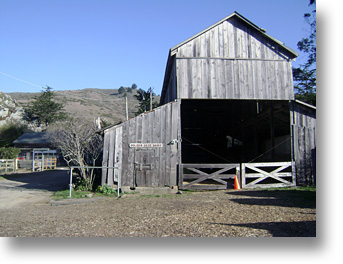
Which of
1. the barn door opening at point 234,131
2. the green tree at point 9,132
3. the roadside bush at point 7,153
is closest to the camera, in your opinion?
the barn door opening at point 234,131

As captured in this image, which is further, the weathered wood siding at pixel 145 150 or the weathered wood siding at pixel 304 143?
the weathered wood siding at pixel 304 143

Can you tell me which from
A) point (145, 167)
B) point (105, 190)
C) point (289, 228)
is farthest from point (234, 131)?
point (289, 228)

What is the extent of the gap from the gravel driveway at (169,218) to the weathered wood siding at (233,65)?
5.24m

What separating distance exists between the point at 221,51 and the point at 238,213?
28.8 ft

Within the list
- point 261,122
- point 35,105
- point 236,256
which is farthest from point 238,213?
point 35,105

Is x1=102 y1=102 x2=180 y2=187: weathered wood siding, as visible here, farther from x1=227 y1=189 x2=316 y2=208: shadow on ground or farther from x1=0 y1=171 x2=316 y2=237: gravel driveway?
x1=227 y1=189 x2=316 y2=208: shadow on ground

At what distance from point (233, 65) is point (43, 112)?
48126 millimetres

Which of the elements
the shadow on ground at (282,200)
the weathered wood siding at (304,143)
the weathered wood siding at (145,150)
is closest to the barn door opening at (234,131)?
the weathered wood siding at (304,143)

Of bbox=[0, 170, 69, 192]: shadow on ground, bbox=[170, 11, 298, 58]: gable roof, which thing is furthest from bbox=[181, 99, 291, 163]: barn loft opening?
bbox=[0, 170, 69, 192]: shadow on ground

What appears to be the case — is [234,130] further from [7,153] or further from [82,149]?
[7,153]

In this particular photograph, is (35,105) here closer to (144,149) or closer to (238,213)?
(144,149)

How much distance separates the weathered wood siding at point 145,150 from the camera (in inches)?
526

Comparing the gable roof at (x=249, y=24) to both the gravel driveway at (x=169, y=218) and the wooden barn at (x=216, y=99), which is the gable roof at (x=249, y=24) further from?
the gravel driveway at (x=169, y=218)

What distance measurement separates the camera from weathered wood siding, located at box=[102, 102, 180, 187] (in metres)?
13.4
